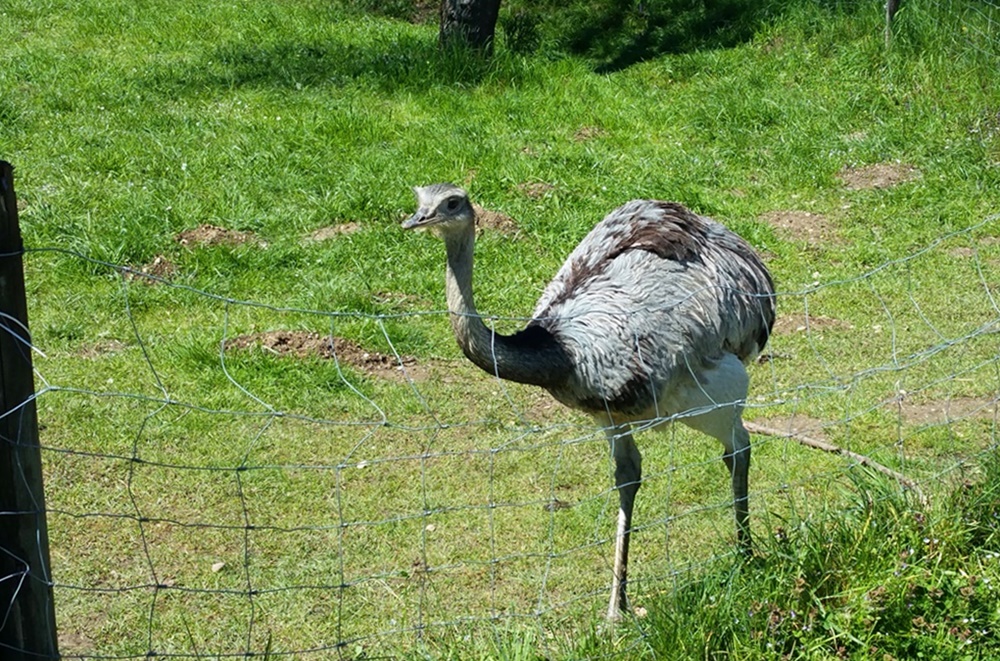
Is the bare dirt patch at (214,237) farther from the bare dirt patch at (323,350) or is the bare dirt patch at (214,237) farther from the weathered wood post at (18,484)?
the weathered wood post at (18,484)

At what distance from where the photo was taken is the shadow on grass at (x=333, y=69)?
10.3 metres

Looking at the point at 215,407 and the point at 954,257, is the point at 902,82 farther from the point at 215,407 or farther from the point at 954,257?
the point at 215,407

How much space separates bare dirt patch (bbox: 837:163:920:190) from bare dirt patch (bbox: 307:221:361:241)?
3206mm

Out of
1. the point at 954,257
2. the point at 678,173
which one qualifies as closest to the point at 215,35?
the point at 678,173

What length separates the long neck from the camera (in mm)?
4555

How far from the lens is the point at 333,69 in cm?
1066

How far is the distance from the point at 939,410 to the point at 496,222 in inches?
115

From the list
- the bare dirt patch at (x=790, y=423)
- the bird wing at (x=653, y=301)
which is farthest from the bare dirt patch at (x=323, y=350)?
the bare dirt patch at (x=790, y=423)

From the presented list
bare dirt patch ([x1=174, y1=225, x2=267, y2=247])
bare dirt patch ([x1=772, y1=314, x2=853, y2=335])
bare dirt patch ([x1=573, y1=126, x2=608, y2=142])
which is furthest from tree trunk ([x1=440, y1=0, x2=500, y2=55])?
bare dirt patch ([x1=772, y1=314, x2=853, y2=335])

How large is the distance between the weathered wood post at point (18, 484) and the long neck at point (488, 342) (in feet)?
5.29

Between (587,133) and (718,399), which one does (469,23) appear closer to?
(587,133)

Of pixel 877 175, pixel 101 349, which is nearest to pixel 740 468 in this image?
pixel 101 349

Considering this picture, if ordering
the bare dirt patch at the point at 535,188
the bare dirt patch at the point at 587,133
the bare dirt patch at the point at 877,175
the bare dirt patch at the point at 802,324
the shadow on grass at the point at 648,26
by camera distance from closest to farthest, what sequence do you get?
1. the bare dirt patch at the point at 802,324
2. the bare dirt patch at the point at 535,188
3. the bare dirt patch at the point at 877,175
4. the bare dirt patch at the point at 587,133
5. the shadow on grass at the point at 648,26

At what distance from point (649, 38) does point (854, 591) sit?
8273 mm
